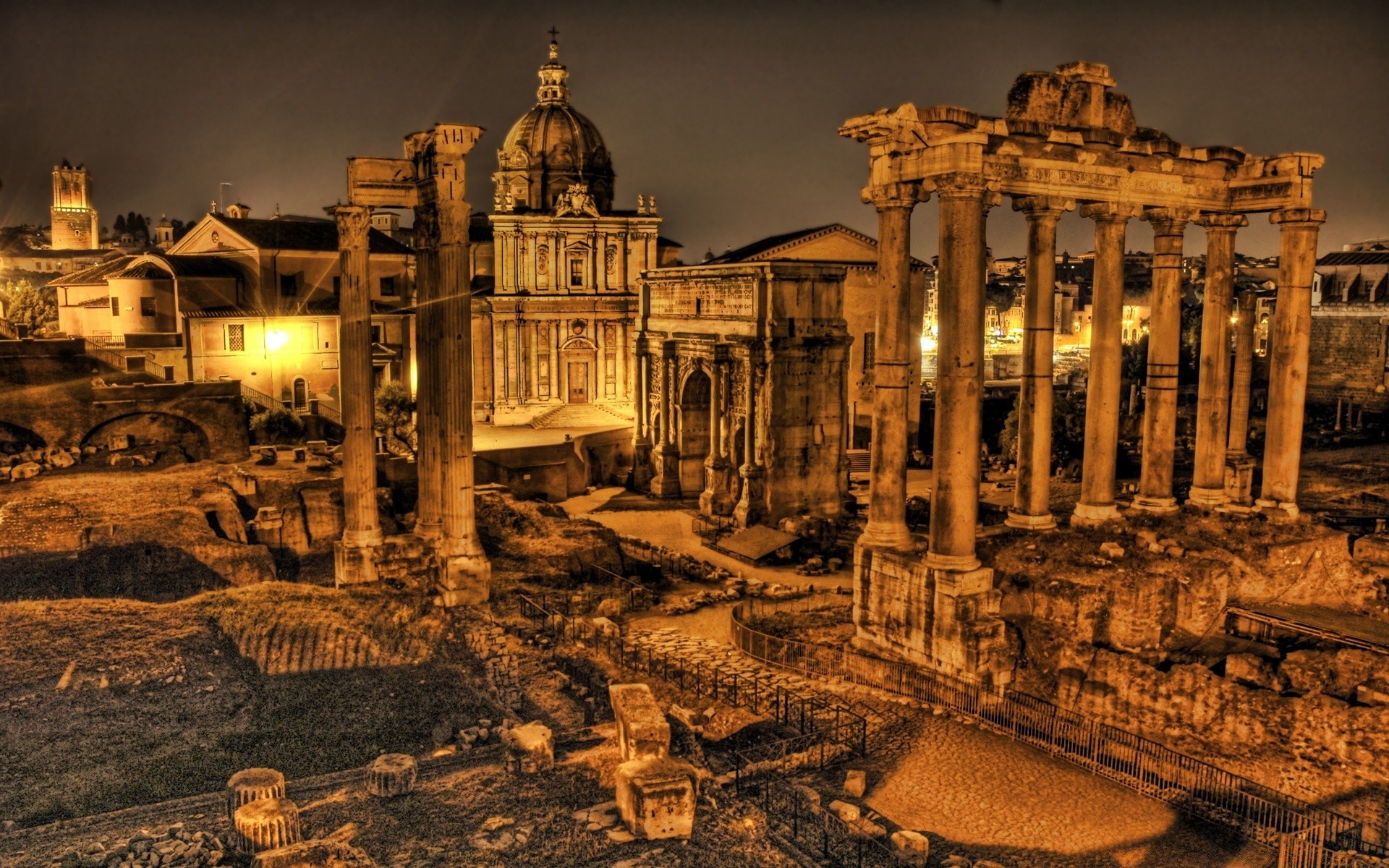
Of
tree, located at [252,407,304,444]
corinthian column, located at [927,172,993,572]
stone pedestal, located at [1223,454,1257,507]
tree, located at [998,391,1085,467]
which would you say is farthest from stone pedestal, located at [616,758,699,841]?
tree, located at [998,391,1085,467]

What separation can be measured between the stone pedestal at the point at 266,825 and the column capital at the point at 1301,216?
19.3 metres

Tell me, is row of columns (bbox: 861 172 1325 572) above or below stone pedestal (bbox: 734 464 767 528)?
above

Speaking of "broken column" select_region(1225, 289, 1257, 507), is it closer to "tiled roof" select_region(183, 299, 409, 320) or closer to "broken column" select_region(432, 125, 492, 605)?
"broken column" select_region(432, 125, 492, 605)

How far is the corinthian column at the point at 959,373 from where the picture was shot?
18219mm

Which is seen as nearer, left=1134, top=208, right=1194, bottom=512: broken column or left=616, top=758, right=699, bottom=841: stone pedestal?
left=616, top=758, right=699, bottom=841: stone pedestal

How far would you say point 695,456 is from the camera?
4200cm

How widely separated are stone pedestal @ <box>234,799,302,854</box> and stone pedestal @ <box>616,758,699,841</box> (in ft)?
12.0

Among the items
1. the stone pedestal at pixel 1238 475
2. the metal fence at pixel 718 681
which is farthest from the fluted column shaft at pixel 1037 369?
the stone pedestal at pixel 1238 475

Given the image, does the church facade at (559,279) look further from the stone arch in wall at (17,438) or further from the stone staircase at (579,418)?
the stone arch in wall at (17,438)

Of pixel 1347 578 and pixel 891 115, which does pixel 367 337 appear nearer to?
pixel 891 115

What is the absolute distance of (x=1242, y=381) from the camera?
27.7m

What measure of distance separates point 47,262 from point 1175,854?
111330 mm

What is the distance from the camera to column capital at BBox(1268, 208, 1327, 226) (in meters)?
21.9

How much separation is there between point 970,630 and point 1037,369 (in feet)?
17.1
